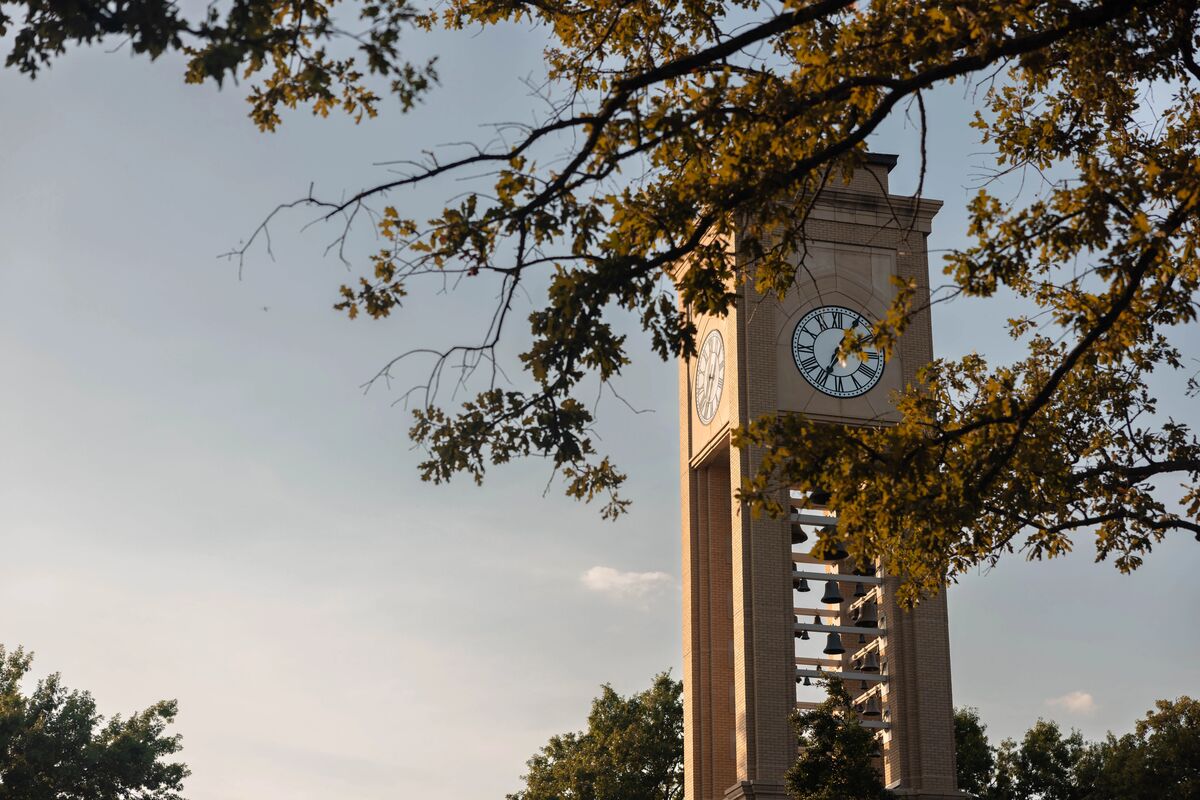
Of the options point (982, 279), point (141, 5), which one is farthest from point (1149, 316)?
point (141, 5)

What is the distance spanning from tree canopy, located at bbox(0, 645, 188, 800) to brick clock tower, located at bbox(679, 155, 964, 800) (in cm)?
1668

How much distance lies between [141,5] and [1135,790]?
42645mm

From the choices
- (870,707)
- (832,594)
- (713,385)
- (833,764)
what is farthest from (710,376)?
(833,764)

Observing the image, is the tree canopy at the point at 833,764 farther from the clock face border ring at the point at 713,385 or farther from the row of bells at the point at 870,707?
the clock face border ring at the point at 713,385

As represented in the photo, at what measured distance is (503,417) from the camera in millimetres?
10812

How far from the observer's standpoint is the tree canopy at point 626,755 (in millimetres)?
48281

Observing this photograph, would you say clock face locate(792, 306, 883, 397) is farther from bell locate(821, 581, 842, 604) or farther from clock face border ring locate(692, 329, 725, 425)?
bell locate(821, 581, 842, 604)

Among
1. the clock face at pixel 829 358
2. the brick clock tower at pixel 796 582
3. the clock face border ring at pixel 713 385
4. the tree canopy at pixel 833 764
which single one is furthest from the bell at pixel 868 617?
the tree canopy at pixel 833 764

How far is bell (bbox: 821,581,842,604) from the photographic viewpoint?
116 feet

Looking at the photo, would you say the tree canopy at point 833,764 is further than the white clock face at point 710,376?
No

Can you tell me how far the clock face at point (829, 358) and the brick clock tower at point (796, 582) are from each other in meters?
0.04

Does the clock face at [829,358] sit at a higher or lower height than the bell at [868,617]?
higher

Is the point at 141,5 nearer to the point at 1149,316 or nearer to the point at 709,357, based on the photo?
the point at 1149,316

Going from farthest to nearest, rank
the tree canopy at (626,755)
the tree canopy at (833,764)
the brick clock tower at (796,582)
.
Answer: the tree canopy at (626,755)
the brick clock tower at (796,582)
the tree canopy at (833,764)
